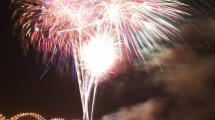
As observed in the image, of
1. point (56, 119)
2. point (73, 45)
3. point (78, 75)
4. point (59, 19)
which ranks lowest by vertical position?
point (56, 119)

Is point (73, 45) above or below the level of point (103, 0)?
below

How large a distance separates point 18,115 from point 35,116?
90 centimetres

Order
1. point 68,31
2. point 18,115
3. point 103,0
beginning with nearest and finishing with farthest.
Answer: point 103,0 → point 68,31 → point 18,115

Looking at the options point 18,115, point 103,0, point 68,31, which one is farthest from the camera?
point 18,115

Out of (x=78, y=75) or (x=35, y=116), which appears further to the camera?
(x=35, y=116)

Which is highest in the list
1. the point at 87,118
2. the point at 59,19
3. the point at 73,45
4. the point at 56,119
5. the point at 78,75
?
the point at 59,19

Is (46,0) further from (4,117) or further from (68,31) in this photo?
(4,117)

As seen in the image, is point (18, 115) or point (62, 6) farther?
point (18, 115)

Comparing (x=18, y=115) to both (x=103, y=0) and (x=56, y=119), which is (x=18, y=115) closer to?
(x=56, y=119)

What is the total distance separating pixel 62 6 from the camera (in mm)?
17484

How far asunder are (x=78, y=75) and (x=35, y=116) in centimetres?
461

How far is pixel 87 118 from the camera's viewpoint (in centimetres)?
1819

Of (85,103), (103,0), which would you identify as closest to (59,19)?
(103,0)

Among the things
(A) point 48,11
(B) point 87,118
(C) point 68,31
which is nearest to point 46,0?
(A) point 48,11
